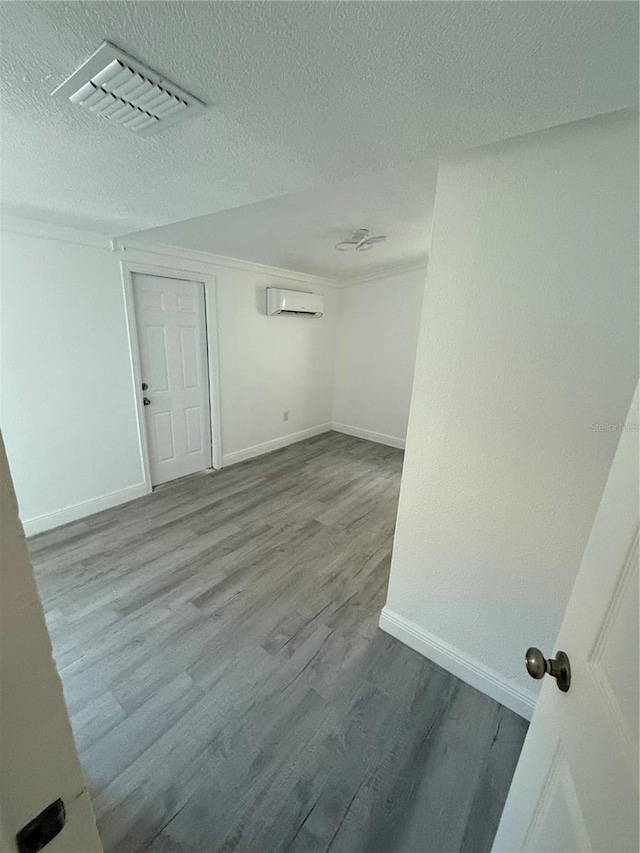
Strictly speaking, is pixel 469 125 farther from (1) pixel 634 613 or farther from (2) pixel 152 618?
(2) pixel 152 618

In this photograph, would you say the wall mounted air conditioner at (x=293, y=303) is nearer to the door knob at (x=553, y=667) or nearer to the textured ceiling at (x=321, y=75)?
the textured ceiling at (x=321, y=75)

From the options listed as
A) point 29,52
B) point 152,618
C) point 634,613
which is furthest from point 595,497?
point 152,618

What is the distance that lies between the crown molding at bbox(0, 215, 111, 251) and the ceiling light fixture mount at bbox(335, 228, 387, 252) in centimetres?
179

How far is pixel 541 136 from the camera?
1.03 metres

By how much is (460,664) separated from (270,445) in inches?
123

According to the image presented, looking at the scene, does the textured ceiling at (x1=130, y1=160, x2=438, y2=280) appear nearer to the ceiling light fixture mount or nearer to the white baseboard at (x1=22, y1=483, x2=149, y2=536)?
the ceiling light fixture mount

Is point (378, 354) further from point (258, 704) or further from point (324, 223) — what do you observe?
point (258, 704)

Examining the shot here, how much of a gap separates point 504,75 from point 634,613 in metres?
1.11

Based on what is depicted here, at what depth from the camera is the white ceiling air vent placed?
0.78m

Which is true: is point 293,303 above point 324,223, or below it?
below

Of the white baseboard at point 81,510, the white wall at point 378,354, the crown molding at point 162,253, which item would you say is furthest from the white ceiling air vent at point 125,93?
the white wall at point 378,354

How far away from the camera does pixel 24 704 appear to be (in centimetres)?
38

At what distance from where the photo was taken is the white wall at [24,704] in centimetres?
36

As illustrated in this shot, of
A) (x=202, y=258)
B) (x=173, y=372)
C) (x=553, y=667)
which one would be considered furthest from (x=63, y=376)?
(x=553, y=667)
